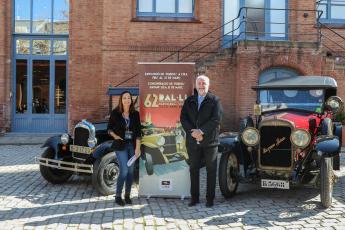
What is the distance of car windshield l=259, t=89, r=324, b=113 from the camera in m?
7.33

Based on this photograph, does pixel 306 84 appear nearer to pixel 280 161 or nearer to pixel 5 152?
pixel 280 161

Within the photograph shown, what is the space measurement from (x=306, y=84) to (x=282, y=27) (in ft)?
30.9

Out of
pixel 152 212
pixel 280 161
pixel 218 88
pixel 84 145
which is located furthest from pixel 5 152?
pixel 280 161

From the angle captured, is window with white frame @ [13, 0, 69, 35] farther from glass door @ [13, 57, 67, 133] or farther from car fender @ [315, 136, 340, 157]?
car fender @ [315, 136, 340, 157]

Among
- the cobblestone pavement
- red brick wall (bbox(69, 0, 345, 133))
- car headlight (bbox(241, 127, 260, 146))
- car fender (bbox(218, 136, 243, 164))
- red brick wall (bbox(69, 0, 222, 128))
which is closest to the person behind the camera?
the cobblestone pavement

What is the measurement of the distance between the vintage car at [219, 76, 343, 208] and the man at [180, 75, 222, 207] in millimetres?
457

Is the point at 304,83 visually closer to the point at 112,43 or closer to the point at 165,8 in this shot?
the point at 112,43

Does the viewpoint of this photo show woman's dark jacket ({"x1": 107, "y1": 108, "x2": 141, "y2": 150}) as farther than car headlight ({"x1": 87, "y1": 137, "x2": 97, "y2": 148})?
No

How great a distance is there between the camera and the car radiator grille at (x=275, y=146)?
638 centimetres

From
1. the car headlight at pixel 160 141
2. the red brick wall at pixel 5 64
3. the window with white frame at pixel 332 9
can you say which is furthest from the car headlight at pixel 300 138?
the red brick wall at pixel 5 64

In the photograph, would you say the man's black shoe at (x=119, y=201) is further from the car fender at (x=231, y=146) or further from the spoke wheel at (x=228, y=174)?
the car fender at (x=231, y=146)

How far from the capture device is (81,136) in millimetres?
7578

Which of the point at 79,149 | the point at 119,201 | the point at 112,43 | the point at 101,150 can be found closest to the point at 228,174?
the point at 119,201

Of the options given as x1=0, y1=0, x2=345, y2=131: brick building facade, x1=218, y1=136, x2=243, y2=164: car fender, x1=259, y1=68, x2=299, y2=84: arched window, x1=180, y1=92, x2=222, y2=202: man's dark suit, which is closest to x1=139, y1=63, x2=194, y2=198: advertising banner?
x1=180, y1=92, x2=222, y2=202: man's dark suit
